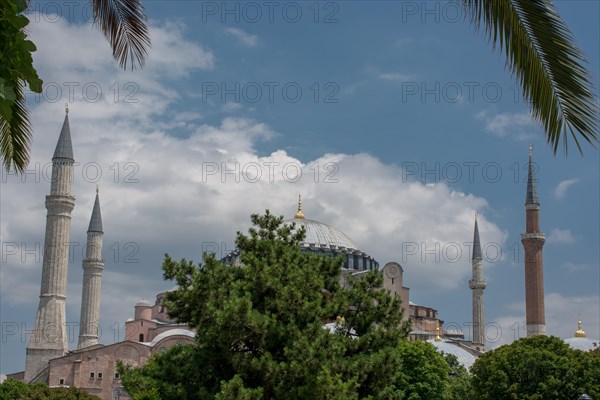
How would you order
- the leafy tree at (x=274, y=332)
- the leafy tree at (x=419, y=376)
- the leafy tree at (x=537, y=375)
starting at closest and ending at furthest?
the leafy tree at (x=274, y=332) → the leafy tree at (x=537, y=375) → the leafy tree at (x=419, y=376)

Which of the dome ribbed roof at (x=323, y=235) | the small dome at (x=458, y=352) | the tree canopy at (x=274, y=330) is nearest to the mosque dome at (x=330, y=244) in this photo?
the dome ribbed roof at (x=323, y=235)

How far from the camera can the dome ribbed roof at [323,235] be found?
67.8 metres

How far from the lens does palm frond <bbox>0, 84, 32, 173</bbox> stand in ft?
29.8

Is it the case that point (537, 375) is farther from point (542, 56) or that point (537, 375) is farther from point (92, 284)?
point (92, 284)

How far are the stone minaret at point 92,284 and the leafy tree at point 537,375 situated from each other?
1311 inches

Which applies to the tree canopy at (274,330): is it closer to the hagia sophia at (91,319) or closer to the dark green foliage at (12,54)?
the dark green foliage at (12,54)

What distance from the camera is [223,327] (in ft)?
53.8

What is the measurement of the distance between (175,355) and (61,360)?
3845cm

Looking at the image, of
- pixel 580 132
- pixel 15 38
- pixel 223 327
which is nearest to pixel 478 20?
pixel 580 132

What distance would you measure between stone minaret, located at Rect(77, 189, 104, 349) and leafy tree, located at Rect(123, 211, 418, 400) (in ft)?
146

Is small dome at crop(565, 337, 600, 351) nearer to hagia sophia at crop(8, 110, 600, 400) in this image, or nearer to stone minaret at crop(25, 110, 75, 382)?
hagia sophia at crop(8, 110, 600, 400)

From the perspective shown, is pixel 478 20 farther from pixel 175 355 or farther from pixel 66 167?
pixel 66 167

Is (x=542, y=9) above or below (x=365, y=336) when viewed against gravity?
above

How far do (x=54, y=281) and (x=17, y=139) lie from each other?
4738 cm
